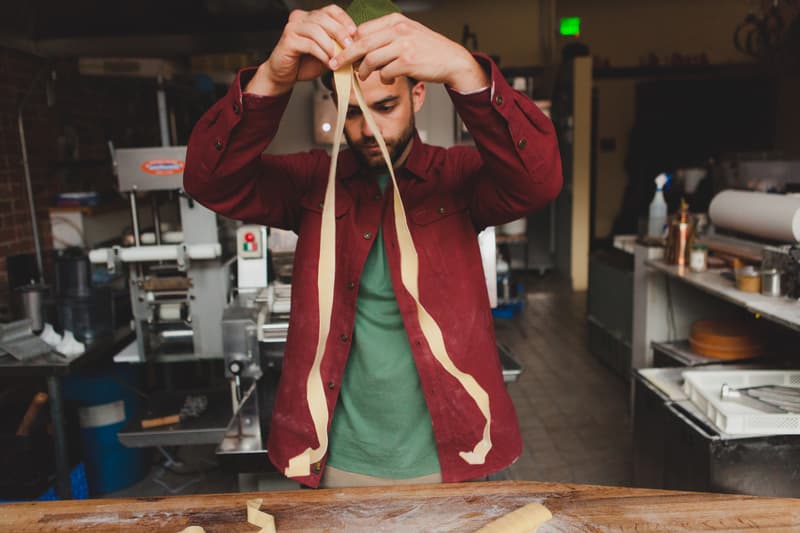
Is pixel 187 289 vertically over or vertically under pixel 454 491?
over

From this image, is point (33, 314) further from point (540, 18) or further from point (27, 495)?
point (540, 18)

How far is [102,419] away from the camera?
291cm

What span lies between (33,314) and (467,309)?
7.41ft

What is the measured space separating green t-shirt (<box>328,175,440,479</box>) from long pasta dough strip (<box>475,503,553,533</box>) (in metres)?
0.32

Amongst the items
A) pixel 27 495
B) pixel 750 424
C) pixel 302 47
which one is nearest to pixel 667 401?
pixel 750 424

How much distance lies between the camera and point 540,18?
26.8ft

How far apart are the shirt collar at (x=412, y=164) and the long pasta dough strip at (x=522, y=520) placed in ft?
2.45

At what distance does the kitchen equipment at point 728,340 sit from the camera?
2576mm

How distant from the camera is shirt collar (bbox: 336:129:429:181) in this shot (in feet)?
4.67

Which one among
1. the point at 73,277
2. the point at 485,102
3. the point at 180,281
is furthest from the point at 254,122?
the point at 73,277

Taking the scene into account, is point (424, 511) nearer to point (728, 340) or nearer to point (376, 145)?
point (376, 145)

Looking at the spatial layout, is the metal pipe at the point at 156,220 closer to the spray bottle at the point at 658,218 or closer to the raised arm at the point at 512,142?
the raised arm at the point at 512,142

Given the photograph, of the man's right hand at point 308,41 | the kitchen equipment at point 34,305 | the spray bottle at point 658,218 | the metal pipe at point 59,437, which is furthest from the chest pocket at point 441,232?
the spray bottle at point 658,218

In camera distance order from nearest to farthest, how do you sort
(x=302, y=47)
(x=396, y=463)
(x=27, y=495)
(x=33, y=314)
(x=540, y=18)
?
(x=302, y=47) < (x=396, y=463) < (x=27, y=495) < (x=33, y=314) < (x=540, y=18)
